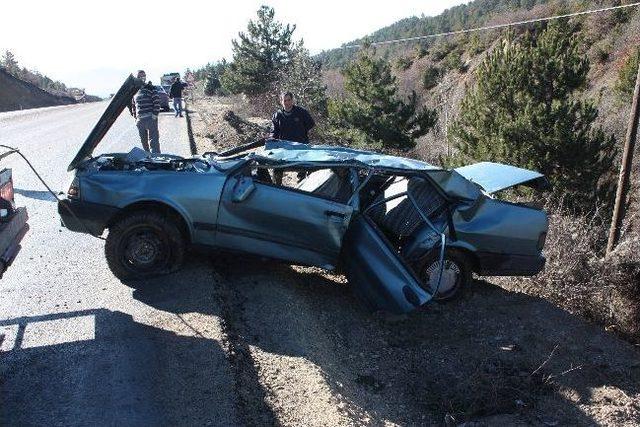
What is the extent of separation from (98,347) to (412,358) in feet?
9.43

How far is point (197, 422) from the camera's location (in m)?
3.79

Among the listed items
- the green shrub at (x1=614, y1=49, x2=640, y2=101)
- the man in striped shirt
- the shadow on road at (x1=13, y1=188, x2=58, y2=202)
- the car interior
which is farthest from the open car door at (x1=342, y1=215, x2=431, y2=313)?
the green shrub at (x1=614, y1=49, x2=640, y2=101)

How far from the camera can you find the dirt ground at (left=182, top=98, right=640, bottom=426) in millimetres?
4496

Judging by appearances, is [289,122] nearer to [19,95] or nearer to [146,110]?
[146,110]

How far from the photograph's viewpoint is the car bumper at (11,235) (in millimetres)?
4465

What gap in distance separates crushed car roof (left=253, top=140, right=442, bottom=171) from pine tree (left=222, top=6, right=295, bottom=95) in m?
27.1

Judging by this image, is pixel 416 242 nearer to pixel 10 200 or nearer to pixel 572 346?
pixel 572 346

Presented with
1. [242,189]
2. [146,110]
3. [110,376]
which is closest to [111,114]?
[242,189]

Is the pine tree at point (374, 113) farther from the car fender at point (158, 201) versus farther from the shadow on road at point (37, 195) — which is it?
the car fender at point (158, 201)

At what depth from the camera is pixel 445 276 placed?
6.44 m

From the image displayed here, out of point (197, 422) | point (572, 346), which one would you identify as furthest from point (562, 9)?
point (197, 422)

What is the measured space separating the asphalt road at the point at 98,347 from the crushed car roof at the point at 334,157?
4.70 ft

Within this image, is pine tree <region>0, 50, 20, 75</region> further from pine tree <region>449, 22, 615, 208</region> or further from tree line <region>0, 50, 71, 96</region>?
pine tree <region>449, 22, 615, 208</region>

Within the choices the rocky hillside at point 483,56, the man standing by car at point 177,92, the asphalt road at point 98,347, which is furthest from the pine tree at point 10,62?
the asphalt road at point 98,347
